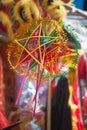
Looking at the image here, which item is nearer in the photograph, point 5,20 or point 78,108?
point 5,20

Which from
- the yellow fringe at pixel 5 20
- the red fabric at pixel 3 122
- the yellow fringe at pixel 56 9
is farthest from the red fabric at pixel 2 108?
the yellow fringe at pixel 56 9

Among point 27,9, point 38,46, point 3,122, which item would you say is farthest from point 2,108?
point 27,9

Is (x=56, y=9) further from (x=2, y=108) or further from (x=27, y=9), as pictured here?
(x=2, y=108)

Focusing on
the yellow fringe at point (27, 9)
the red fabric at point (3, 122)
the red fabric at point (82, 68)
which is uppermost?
the yellow fringe at point (27, 9)

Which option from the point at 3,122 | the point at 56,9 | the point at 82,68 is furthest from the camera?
the point at 82,68

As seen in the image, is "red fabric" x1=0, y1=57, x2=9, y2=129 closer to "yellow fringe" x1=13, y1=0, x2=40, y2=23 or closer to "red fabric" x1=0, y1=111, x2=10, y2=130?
"red fabric" x1=0, y1=111, x2=10, y2=130

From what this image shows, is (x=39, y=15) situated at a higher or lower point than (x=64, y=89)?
higher

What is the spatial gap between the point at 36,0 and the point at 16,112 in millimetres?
436

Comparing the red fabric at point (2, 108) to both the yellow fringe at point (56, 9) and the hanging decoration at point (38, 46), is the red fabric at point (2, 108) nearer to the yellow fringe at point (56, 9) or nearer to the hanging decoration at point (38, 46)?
the hanging decoration at point (38, 46)

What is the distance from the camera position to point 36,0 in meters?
1.25

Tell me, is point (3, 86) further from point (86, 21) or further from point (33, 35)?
point (86, 21)

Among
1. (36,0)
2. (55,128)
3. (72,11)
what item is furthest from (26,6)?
(55,128)

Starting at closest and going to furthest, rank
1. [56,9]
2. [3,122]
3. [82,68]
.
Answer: [3,122] < [56,9] < [82,68]

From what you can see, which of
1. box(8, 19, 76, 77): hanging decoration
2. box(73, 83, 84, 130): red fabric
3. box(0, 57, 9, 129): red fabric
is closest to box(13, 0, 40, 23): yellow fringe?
box(8, 19, 76, 77): hanging decoration
